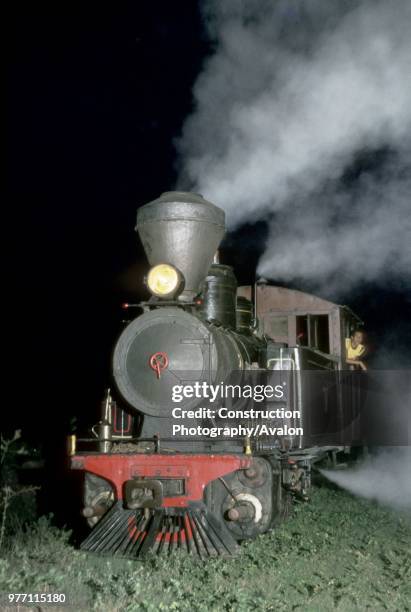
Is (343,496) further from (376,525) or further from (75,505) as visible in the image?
(75,505)

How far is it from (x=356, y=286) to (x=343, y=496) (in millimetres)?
28650

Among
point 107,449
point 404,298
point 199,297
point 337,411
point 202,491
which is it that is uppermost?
point 404,298

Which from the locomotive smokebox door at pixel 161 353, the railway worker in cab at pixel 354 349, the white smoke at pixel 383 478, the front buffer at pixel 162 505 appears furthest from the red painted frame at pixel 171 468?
the railway worker in cab at pixel 354 349

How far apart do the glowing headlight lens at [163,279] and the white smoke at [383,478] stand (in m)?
4.67

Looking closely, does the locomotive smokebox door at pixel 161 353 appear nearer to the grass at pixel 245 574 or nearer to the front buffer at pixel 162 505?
the front buffer at pixel 162 505

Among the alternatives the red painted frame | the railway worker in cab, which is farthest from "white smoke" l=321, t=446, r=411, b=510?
the red painted frame

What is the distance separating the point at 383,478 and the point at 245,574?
308 inches

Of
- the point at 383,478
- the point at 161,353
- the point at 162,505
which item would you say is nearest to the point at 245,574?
the point at 162,505

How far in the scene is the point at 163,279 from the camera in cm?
609

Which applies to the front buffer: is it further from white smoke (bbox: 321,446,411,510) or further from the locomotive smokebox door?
white smoke (bbox: 321,446,411,510)

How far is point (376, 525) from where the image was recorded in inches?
275

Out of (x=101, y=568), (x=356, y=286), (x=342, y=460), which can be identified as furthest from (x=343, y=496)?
(x=356, y=286)

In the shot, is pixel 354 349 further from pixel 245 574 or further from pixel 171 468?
pixel 245 574

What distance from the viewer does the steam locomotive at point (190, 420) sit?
539 cm
